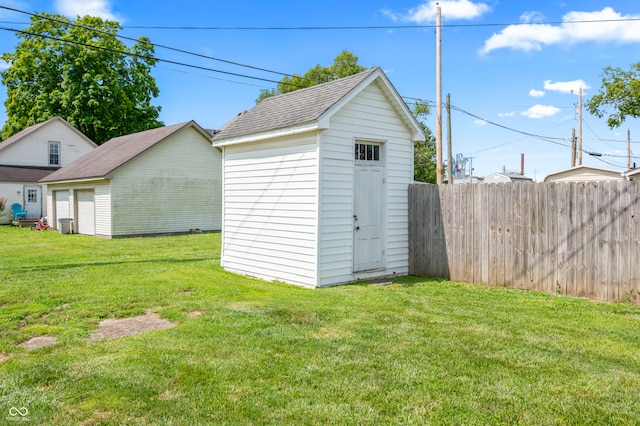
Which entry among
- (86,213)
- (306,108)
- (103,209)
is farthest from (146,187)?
(306,108)

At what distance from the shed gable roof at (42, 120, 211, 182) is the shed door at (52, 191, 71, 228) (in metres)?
0.80

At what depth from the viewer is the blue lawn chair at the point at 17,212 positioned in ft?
88.2

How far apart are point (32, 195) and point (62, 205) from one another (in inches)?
297

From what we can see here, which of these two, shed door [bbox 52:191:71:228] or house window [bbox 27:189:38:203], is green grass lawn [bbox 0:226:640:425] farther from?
house window [bbox 27:189:38:203]

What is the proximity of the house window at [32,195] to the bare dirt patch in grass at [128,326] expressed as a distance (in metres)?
27.3

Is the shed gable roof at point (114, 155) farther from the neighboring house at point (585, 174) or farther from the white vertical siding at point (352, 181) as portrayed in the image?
the neighboring house at point (585, 174)

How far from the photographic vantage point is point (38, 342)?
192 inches

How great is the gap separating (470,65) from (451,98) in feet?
13.3

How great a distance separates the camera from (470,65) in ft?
74.3

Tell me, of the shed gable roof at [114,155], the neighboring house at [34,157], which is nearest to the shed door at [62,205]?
the shed gable roof at [114,155]

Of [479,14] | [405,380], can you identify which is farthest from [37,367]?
[479,14]

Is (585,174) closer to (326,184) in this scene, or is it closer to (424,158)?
Result: (326,184)

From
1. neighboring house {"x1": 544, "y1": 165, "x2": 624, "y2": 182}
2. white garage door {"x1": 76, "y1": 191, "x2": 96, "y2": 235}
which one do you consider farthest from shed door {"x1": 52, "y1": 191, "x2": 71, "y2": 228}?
neighboring house {"x1": 544, "y1": 165, "x2": 624, "y2": 182}

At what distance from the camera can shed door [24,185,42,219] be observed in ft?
92.2
